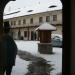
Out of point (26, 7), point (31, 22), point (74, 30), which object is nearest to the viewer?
point (74, 30)

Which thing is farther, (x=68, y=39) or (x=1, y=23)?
(x=1, y=23)

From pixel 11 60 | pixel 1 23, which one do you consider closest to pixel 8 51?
pixel 11 60

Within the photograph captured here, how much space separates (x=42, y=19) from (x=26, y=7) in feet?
17.6

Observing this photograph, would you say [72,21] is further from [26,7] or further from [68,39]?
[26,7]

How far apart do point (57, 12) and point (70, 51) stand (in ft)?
39.4

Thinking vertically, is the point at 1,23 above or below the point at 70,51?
above

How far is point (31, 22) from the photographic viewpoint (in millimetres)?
16047

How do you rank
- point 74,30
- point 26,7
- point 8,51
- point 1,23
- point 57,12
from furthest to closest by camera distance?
point 26,7
point 57,12
point 1,23
point 8,51
point 74,30

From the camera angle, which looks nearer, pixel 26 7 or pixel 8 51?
pixel 8 51

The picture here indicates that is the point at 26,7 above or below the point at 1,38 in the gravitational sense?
above

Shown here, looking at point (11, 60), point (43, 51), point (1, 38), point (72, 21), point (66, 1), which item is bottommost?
point (43, 51)

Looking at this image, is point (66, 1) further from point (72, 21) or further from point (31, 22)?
point (31, 22)

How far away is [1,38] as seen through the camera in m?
3.40

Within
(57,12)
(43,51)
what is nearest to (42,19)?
(57,12)
